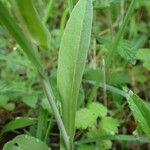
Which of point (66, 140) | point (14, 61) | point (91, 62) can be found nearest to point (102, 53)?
point (91, 62)

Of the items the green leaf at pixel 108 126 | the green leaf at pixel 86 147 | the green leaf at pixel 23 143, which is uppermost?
the green leaf at pixel 108 126

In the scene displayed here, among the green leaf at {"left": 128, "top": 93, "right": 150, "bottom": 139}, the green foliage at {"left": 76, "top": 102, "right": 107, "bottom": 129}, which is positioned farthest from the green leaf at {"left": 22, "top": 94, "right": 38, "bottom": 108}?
the green leaf at {"left": 128, "top": 93, "right": 150, "bottom": 139}

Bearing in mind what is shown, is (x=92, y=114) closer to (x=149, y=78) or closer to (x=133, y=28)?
(x=149, y=78)

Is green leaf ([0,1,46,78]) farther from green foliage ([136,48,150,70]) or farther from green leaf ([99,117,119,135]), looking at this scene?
green foliage ([136,48,150,70])

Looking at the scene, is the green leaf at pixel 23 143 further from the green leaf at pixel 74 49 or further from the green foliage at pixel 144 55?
the green foliage at pixel 144 55

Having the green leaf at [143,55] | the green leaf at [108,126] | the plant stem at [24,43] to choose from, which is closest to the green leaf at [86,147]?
the green leaf at [108,126]

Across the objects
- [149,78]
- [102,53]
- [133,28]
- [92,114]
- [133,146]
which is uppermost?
[133,28]
